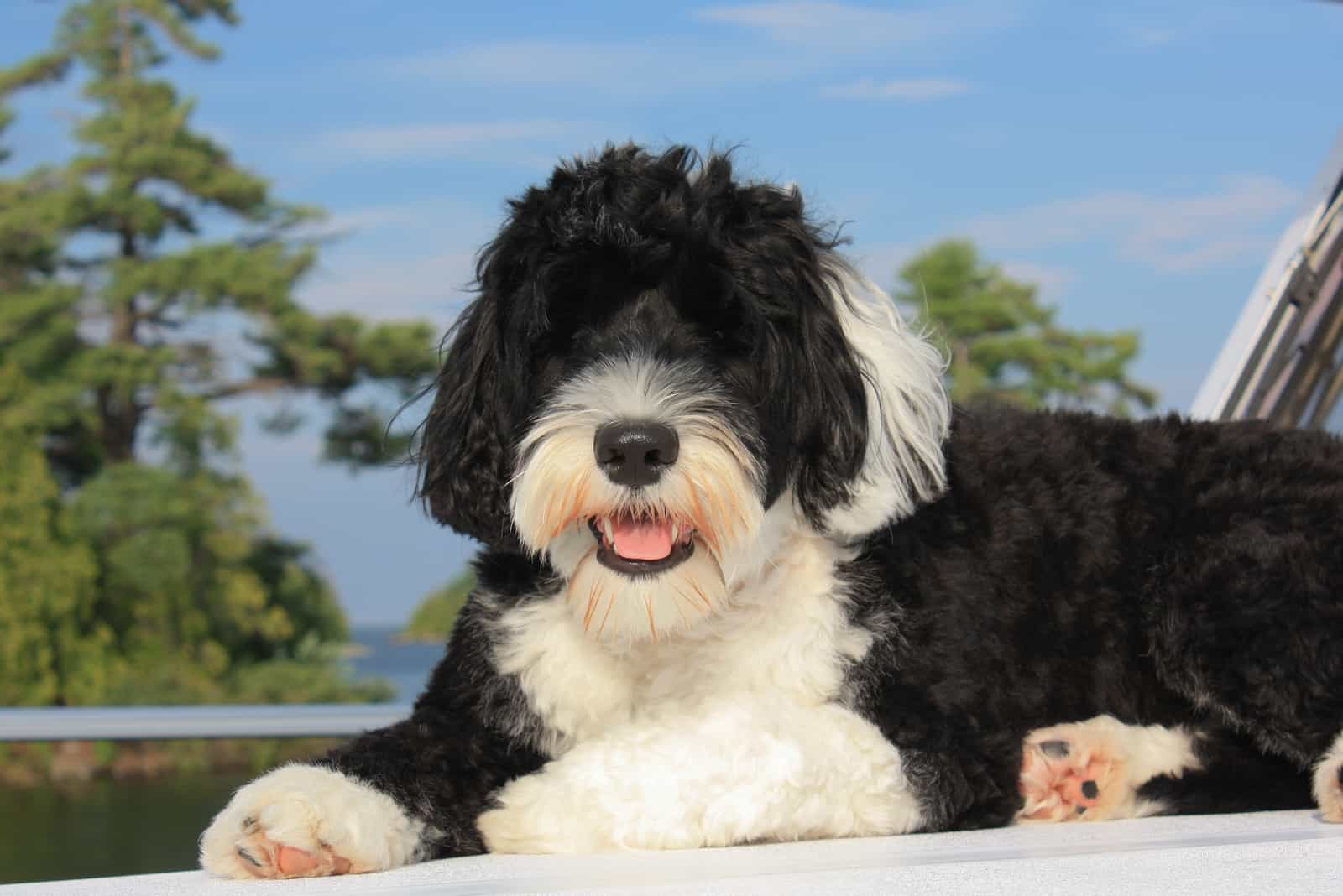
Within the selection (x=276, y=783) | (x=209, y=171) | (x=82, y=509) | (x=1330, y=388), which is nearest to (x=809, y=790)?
(x=276, y=783)

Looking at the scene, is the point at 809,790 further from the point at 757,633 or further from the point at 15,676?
the point at 15,676

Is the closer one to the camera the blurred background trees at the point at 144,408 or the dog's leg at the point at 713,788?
the dog's leg at the point at 713,788

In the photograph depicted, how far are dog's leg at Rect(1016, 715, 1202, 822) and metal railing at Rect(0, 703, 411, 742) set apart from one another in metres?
2.03

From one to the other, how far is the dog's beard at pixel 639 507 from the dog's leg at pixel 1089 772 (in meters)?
0.76

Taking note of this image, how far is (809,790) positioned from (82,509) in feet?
58.3

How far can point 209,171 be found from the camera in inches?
779

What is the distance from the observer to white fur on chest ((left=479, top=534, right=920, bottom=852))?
2.31 metres

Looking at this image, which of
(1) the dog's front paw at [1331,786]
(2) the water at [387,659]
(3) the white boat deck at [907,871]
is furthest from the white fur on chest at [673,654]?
(2) the water at [387,659]

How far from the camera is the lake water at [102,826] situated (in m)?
15.4

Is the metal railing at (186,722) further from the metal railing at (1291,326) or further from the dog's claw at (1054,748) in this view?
the metal railing at (1291,326)

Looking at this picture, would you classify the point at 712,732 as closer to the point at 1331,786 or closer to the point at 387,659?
the point at 1331,786

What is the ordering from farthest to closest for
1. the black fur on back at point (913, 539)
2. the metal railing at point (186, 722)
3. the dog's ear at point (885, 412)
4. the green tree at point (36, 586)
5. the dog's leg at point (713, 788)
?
the green tree at point (36, 586), the metal railing at point (186, 722), the dog's ear at point (885, 412), the black fur on back at point (913, 539), the dog's leg at point (713, 788)

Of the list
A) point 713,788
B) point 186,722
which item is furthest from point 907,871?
point 186,722

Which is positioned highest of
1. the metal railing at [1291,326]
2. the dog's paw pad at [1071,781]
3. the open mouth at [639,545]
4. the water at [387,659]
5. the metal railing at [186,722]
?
the metal railing at [1291,326]
